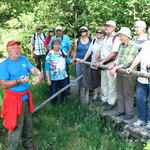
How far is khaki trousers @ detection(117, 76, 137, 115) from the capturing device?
339 cm

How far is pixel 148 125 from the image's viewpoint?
3.10m

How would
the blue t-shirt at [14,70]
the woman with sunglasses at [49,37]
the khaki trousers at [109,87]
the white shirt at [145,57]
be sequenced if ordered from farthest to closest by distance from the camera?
the woman with sunglasses at [49,37] < the khaki trousers at [109,87] < the white shirt at [145,57] < the blue t-shirt at [14,70]

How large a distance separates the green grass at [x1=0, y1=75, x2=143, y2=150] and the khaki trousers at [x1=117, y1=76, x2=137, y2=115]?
15.9 inches

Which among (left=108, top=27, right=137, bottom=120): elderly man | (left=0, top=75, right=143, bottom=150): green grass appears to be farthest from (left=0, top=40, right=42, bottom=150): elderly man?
(left=108, top=27, right=137, bottom=120): elderly man

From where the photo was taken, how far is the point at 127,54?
325 cm

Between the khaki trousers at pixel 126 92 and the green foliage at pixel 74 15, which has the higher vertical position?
the green foliage at pixel 74 15

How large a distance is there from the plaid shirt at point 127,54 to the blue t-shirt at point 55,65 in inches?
62.1

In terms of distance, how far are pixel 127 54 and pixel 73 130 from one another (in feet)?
6.24

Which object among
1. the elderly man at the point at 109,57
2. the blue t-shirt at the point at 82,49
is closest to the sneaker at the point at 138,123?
the elderly man at the point at 109,57

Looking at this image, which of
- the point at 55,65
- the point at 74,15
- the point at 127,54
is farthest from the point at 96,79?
the point at 74,15

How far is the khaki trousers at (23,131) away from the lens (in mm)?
3043

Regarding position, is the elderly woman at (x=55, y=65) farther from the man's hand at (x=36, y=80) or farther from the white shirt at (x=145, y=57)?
the white shirt at (x=145, y=57)

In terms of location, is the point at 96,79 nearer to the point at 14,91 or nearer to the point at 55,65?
the point at 55,65

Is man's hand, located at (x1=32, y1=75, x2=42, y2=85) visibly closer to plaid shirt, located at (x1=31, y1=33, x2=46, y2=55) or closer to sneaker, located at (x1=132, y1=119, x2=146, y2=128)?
sneaker, located at (x1=132, y1=119, x2=146, y2=128)
